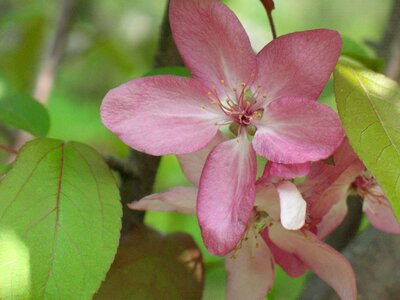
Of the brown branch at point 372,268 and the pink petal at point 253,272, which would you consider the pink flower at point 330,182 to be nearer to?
the pink petal at point 253,272

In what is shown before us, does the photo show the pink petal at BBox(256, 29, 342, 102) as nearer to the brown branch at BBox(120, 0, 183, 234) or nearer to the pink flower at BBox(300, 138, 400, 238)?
the pink flower at BBox(300, 138, 400, 238)

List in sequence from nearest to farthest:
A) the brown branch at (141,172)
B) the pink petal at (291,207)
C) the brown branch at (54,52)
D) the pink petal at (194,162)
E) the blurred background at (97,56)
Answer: the pink petal at (291,207) → the pink petal at (194,162) → the brown branch at (141,172) → the brown branch at (54,52) → the blurred background at (97,56)

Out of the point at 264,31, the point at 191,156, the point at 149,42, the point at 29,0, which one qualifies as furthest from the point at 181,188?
the point at 29,0

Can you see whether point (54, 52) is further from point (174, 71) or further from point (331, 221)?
point (331, 221)

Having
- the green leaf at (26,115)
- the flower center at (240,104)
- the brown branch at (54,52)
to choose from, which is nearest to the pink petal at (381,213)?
the flower center at (240,104)

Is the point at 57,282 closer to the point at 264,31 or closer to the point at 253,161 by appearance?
the point at 253,161

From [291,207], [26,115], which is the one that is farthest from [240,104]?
[26,115]
